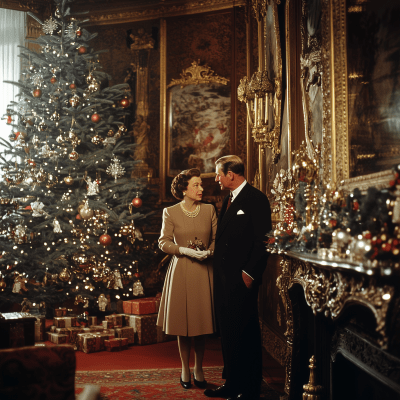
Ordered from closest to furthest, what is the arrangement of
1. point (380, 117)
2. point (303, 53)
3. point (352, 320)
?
point (380, 117) → point (352, 320) → point (303, 53)

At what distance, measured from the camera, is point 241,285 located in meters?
3.80

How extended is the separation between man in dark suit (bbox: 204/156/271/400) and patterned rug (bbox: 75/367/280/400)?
50cm

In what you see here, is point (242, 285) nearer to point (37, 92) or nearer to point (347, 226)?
point (347, 226)

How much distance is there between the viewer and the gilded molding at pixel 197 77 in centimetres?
859

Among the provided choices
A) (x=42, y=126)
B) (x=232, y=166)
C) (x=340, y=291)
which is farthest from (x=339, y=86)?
(x=42, y=126)

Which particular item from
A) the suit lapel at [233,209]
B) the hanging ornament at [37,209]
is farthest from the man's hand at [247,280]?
the hanging ornament at [37,209]

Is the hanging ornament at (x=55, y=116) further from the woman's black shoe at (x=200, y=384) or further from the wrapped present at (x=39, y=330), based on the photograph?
the woman's black shoe at (x=200, y=384)

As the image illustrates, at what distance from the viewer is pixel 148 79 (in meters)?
9.00

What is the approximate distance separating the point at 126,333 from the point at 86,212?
177 cm

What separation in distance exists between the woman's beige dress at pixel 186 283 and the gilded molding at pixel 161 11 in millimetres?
5402

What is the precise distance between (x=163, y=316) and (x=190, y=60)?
5.65 metres

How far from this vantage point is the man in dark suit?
12.4 feet

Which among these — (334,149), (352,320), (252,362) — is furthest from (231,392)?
(334,149)

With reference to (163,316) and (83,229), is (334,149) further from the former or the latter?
(83,229)
